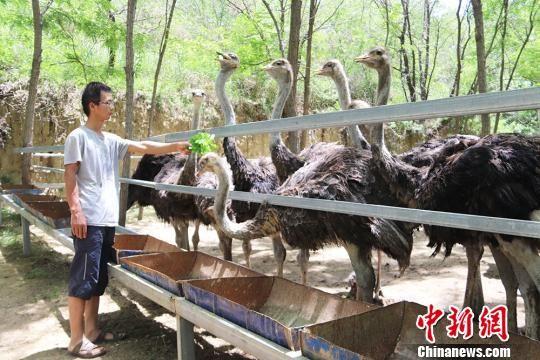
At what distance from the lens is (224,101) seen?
5355 mm

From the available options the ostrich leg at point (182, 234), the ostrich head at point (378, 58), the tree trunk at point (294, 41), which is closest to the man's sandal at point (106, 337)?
the ostrich leg at point (182, 234)

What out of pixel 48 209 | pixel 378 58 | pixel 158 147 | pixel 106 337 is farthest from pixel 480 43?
pixel 48 209

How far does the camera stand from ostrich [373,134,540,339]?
3098 mm

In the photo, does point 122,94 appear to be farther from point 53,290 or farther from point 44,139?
point 53,290

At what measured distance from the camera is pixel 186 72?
15.1 m

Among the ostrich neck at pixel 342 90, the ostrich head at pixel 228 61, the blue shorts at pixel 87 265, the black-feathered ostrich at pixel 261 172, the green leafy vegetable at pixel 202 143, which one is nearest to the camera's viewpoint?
the blue shorts at pixel 87 265

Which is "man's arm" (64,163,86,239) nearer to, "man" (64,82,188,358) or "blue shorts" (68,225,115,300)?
"man" (64,82,188,358)

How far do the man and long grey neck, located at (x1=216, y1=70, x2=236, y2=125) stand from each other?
1709 mm

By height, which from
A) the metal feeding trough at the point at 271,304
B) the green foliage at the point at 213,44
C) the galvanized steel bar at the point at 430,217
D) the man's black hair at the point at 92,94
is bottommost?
the metal feeding trough at the point at 271,304

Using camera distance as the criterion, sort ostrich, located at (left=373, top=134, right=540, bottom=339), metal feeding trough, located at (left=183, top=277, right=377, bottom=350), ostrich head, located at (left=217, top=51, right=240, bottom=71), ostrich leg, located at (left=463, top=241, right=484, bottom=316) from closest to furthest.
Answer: metal feeding trough, located at (left=183, top=277, right=377, bottom=350), ostrich, located at (left=373, top=134, right=540, bottom=339), ostrich leg, located at (left=463, top=241, right=484, bottom=316), ostrich head, located at (left=217, top=51, right=240, bottom=71)

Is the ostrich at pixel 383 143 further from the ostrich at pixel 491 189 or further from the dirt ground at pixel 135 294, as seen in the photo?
the dirt ground at pixel 135 294

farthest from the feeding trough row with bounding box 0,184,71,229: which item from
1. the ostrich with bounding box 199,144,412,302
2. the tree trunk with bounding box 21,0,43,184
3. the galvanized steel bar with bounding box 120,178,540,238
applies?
the galvanized steel bar with bounding box 120,178,540,238

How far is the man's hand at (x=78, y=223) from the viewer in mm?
3324

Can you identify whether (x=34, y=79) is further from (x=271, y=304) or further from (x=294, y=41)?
(x=271, y=304)
